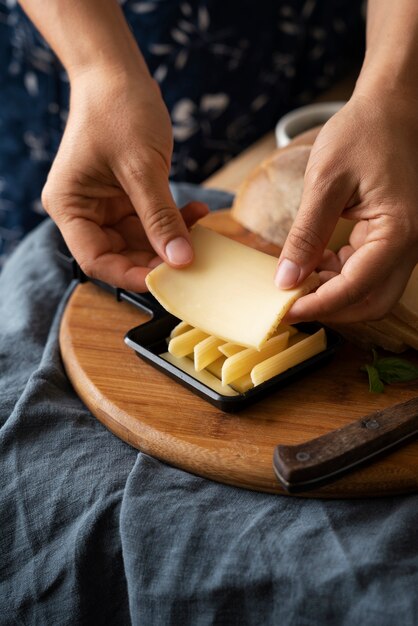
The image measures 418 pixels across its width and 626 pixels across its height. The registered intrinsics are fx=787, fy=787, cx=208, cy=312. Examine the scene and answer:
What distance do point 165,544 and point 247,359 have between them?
0.40 metres

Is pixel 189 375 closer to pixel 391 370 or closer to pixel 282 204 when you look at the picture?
pixel 391 370

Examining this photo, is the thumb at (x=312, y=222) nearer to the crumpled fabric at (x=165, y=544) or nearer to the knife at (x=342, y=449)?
the knife at (x=342, y=449)

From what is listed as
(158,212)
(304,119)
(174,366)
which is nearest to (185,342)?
(174,366)

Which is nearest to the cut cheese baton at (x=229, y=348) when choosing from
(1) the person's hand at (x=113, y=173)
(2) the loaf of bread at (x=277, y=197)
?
(1) the person's hand at (x=113, y=173)

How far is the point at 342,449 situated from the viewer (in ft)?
4.38

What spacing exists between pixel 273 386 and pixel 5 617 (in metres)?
0.65

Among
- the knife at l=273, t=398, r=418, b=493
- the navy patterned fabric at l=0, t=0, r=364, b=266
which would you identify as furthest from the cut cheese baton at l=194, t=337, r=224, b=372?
the navy patterned fabric at l=0, t=0, r=364, b=266

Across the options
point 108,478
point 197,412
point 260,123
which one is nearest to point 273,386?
point 197,412

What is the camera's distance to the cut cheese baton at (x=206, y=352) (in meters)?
1.59

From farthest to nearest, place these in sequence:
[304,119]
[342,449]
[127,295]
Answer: [304,119], [127,295], [342,449]

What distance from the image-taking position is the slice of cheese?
1.55 meters

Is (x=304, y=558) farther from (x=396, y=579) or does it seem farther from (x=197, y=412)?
(x=197, y=412)

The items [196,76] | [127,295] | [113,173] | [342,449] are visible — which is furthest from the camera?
[196,76]

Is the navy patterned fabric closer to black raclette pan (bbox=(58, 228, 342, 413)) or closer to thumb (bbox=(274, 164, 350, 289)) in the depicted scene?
black raclette pan (bbox=(58, 228, 342, 413))
